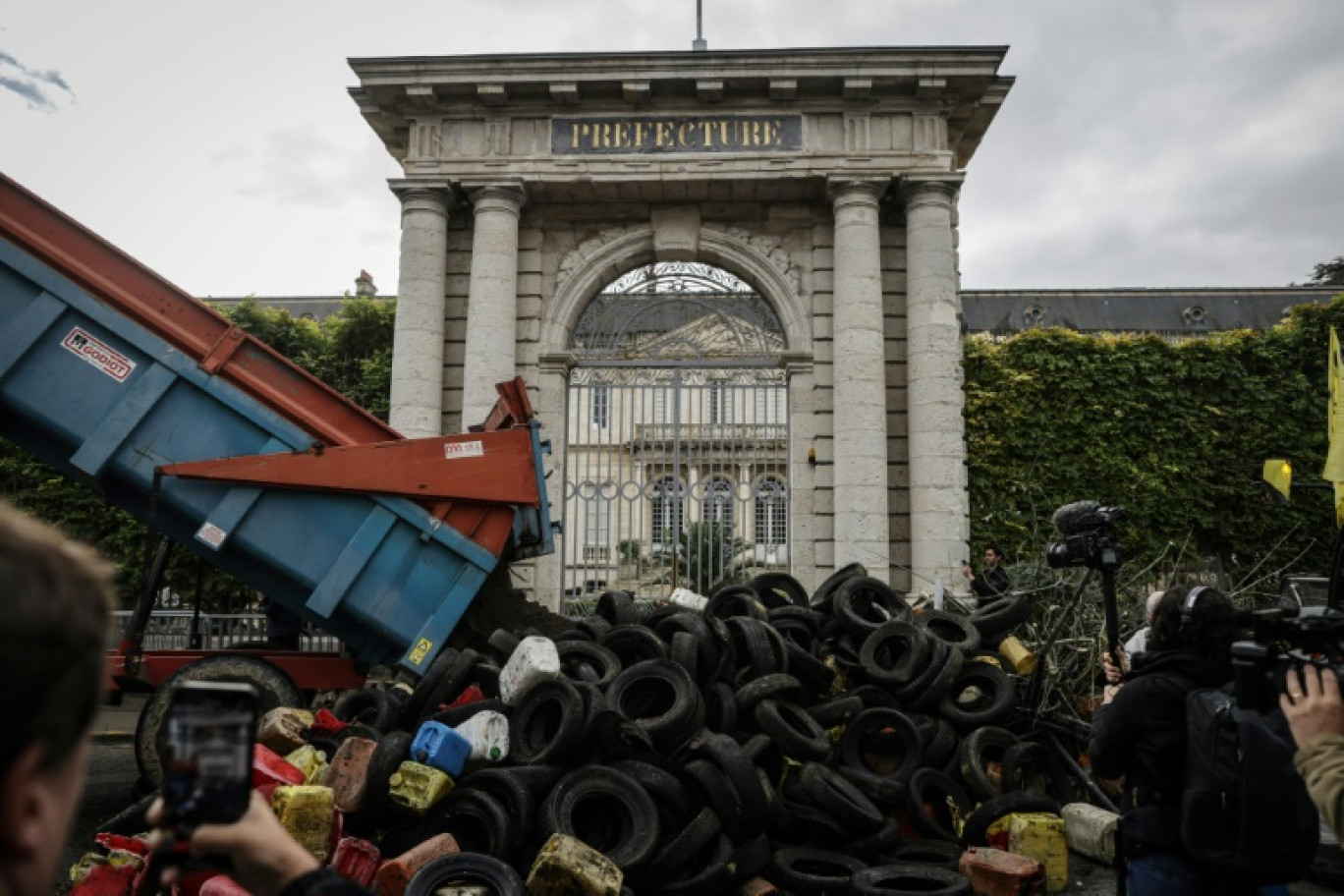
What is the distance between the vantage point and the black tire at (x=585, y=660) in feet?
19.9

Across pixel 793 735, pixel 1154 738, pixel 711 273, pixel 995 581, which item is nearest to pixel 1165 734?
pixel 1154 738

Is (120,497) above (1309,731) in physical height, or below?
above

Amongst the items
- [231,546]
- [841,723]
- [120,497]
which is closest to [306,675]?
[231,546]

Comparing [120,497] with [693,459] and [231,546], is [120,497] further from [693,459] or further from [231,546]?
[693,459]

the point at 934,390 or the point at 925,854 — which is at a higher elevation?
the point at 934,390

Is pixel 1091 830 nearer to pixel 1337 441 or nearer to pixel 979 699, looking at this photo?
pixel 979 699

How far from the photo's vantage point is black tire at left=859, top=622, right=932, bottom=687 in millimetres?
6395

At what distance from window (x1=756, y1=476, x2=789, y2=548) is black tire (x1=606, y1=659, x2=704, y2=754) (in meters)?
6.25

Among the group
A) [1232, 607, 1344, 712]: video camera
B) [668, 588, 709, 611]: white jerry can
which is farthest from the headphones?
[668, 588, 709, 611]: white jerry can

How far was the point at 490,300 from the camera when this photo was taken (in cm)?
1186

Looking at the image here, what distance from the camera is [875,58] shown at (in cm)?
1172

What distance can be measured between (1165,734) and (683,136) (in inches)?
411

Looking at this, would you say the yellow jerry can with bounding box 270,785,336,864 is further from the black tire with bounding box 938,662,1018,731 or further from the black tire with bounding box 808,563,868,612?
the black tire with bounding box 808,563,868,612

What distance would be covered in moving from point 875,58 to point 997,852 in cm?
999
